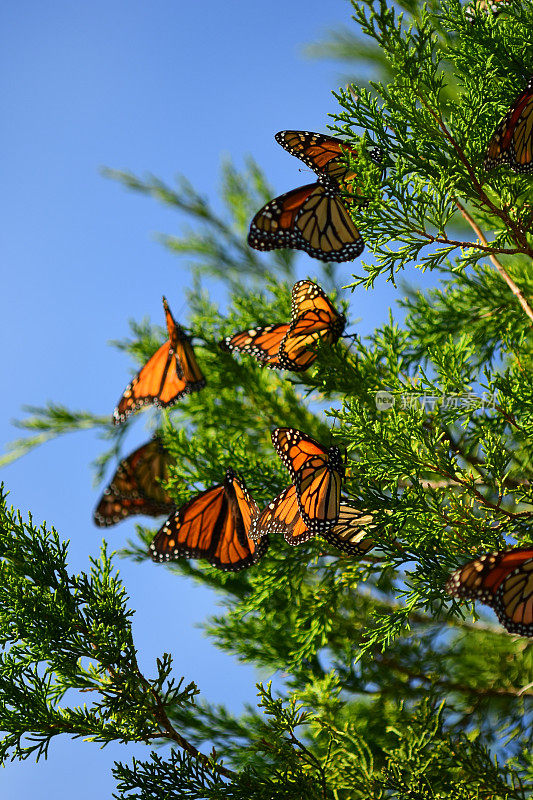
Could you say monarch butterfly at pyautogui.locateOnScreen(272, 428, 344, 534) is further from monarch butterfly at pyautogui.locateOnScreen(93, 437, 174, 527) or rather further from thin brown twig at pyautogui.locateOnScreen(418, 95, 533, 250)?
monarch butterfly at pyautogui.locateOnScreen(93, 437, 174, 527)

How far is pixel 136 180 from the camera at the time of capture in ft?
7.39

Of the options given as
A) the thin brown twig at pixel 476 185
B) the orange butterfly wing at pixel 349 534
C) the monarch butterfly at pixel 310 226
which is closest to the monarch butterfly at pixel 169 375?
the monarch butterfly at pixel 310 226

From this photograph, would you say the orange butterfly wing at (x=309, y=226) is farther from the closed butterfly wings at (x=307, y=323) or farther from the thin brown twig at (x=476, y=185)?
the thin brown twig at (x=476, y=185)

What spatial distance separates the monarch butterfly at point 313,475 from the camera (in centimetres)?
109

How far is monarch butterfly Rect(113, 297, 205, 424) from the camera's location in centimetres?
159

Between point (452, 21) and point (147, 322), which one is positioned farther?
point (147, 322)

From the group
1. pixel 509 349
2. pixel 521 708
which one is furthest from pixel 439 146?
pixel 521 708

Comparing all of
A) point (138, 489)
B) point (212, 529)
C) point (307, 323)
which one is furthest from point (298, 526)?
point (138, 489)

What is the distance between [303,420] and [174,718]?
67 cm

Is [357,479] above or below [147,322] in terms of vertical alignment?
below

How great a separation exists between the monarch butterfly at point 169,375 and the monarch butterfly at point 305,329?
201 millimetres

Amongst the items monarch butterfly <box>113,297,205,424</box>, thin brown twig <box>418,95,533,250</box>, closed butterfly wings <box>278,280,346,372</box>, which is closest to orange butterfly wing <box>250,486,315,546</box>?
closed butterfly wings <box>278,280,346,372</box>

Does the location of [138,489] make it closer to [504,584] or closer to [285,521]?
[285,521]

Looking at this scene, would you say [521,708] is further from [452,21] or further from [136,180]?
[136,180]
